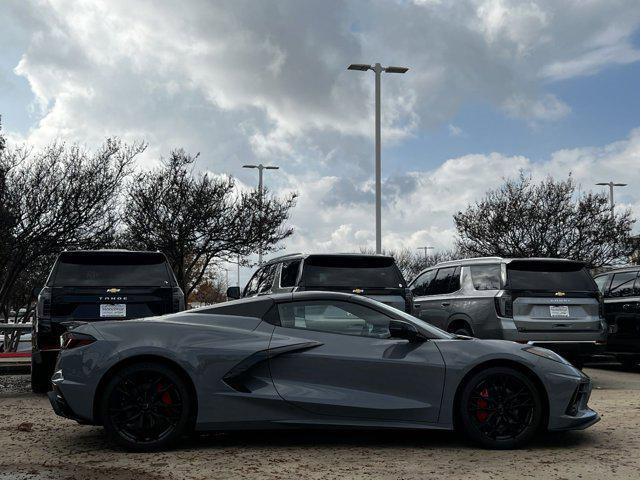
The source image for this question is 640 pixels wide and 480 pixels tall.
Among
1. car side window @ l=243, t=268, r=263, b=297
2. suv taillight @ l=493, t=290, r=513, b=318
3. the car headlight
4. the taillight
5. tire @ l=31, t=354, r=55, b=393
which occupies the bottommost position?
tire @ l=31, t=354, r=55, b=393

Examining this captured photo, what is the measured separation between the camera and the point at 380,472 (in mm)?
5137

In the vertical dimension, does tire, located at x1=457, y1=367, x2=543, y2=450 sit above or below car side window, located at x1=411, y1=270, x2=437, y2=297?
below

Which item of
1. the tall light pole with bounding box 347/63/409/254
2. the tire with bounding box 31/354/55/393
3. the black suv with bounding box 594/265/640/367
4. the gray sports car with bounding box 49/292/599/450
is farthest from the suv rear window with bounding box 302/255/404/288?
the tall light pole with bounding box 347/63/409/254

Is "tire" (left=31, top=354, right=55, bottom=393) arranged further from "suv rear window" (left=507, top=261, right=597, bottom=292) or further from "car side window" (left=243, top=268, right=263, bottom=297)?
"suv rear window" (left=507, top=261, right=597, bottom=292)

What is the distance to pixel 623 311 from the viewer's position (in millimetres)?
12883

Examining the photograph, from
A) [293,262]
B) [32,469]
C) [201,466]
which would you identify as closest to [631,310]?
[293,262]

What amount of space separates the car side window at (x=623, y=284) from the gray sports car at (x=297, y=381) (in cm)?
745

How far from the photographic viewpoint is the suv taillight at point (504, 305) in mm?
10539

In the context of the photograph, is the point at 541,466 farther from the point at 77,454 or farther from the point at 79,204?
the point at 79,204

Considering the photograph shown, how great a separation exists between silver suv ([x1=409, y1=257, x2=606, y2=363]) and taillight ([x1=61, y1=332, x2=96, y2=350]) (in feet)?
20.6

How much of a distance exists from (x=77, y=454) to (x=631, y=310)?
32.3ft

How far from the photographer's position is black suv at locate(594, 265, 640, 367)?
1259cm

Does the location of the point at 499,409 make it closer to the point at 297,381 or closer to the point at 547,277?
the point at 297,381

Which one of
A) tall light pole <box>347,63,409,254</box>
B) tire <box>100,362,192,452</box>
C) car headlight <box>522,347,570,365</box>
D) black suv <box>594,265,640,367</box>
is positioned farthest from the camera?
tall light pole <box>347,63,409,254</box>
